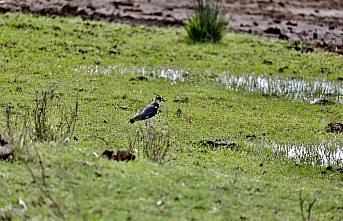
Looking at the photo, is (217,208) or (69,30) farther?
(69,30)

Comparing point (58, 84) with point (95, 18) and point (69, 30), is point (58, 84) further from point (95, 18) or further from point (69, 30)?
point (95, 18)

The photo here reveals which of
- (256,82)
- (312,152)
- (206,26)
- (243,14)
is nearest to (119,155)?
(312,152)

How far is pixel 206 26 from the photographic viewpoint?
14523 millimetres

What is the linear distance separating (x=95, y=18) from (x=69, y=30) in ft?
8.47

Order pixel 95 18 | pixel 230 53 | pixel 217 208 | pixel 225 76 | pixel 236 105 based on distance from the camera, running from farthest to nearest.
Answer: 1. pixel 95 18
2. pixel 230 53
3. pixel 225 76
4. pixel 236 105
5. pixel 217 208

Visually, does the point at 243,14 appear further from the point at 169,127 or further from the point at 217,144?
the point at 217,144

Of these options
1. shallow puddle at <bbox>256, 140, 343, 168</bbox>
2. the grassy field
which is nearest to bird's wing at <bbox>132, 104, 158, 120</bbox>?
the grassy field

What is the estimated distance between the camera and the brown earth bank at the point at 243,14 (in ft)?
54.4

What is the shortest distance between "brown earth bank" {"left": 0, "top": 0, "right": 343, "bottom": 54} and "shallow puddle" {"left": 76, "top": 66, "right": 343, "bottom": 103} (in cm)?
309

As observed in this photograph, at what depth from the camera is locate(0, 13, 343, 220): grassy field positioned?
17.2 ft

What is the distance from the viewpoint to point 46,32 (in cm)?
1405

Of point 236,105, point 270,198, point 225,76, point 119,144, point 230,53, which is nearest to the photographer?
point 270,198

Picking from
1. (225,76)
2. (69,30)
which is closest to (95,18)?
(69,30)

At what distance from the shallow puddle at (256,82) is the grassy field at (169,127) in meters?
0.20
